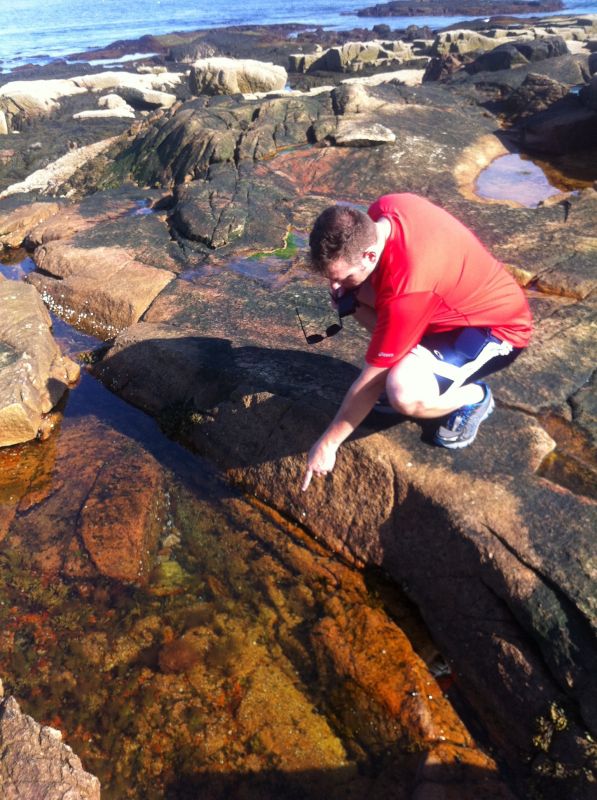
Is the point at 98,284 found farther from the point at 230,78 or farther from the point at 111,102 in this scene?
the point at 111,102

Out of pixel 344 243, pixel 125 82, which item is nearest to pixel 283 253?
pixel 344 243

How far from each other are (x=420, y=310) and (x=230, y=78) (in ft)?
49.7

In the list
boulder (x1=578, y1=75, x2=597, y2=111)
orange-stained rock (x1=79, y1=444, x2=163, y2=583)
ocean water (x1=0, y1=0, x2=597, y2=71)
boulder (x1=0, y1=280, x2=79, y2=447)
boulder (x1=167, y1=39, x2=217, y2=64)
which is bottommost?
orange-stained rock (x1=79, y1=444, x2=163, y2=583)

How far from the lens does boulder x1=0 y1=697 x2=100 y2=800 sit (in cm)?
243

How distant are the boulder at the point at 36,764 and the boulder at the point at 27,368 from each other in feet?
7.93

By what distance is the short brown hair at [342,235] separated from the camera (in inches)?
98.7

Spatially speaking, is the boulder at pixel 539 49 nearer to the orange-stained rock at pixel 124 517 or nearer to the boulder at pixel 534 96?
the boulder at pixel 534 96

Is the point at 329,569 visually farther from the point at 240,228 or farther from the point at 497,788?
the point at 240,228

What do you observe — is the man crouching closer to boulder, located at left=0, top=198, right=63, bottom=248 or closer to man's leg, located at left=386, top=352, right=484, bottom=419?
man's leg, located at left=386, top=352, right=484, bottom=419

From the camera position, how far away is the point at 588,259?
5578 mm

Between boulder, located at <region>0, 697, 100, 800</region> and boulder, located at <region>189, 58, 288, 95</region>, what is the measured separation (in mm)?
15826

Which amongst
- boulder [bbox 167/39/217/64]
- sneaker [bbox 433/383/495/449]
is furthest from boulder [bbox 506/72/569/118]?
boulder [bbox 167/39/217/64]

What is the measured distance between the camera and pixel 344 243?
251 centimetres

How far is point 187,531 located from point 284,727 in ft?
4.57
